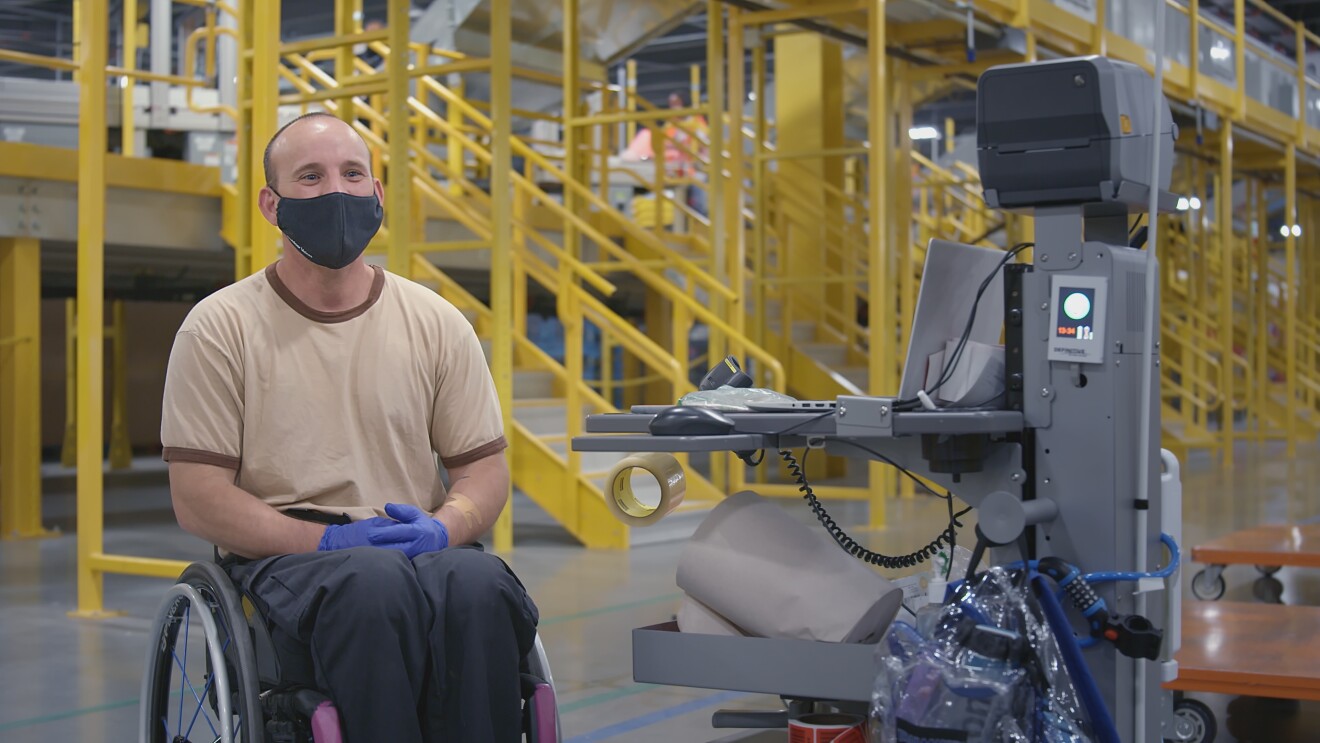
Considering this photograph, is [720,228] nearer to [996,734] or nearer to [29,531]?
[29,531]

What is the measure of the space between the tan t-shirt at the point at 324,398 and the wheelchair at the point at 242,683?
0.24 metres

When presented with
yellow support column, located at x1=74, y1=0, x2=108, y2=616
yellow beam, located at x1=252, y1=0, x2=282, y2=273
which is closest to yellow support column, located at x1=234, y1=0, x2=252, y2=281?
yellow beam, located at x1=252, y1=0, x2=282, y2=273

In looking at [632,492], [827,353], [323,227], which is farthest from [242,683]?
[827,353]

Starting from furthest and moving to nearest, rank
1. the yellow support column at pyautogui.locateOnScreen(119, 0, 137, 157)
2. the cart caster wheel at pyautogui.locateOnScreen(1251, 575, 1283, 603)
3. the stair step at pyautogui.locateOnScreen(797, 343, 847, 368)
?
the stair step at pyautogui.locateOnScreen(797, 343, 847, 368)
the yellow support column at pyautogui.locateOnScreen(119, 0, 137, 157)
the cart caster wheel at pyautogui.locateOnScreen(1251, 575, 1283, 603)

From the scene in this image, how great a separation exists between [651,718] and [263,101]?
10.3 feet

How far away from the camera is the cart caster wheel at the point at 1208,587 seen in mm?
6410

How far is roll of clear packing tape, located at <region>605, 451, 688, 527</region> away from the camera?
2617 mm

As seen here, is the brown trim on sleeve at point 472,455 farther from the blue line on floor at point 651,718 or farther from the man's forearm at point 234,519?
the blue line on floor at point 651,718

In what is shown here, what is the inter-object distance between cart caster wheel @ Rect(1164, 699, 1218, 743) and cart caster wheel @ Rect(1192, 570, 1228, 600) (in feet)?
8.35

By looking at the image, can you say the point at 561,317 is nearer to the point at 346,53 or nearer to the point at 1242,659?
the point at 346,53

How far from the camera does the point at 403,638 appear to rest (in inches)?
95.5

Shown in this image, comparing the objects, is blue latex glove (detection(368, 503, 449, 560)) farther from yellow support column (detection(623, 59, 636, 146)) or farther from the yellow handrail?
yellow support column (detection(623, 59, 636, 146))


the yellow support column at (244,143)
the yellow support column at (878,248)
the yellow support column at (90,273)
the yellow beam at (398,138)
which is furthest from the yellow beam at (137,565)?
the yellow support column at (878,248)

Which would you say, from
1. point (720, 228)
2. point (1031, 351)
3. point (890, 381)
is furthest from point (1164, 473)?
point (720, 228)
